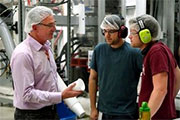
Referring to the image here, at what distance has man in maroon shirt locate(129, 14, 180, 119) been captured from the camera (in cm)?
148

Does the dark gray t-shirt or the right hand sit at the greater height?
the dark gray t-shirt

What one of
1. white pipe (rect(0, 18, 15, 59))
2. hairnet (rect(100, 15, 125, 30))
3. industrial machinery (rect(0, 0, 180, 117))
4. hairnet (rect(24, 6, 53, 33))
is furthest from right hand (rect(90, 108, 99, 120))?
white pipe (rect(0, 18, 15, 59))

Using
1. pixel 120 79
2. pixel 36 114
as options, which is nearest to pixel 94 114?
pixel 120 79

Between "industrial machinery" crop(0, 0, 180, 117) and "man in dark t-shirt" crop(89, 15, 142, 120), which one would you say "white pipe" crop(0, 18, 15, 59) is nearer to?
"industrial machinery" crop(0, 0, 180, 117)

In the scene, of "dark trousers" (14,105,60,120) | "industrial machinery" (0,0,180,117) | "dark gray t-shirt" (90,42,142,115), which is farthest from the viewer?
"industrial machinery" (0,0,180,117)

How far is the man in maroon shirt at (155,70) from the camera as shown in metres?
1.48

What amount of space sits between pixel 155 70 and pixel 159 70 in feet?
0.08

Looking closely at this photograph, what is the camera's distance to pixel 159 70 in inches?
57.9

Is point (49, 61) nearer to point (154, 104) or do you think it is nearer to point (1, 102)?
point (154, 104)

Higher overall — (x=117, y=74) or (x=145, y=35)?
(x=145, y=35)

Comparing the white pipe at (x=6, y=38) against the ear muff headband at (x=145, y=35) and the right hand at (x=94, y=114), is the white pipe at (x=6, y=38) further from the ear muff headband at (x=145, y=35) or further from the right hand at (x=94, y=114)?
the ear muff headband at (x=145, y=35)

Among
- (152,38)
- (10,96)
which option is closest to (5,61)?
(10,96)

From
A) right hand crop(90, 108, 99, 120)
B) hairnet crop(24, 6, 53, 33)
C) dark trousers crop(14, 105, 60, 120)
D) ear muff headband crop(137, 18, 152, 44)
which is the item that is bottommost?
right hand crop(90, 108, 99, 120)

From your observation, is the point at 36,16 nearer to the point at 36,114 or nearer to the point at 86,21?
the point at 36,114
